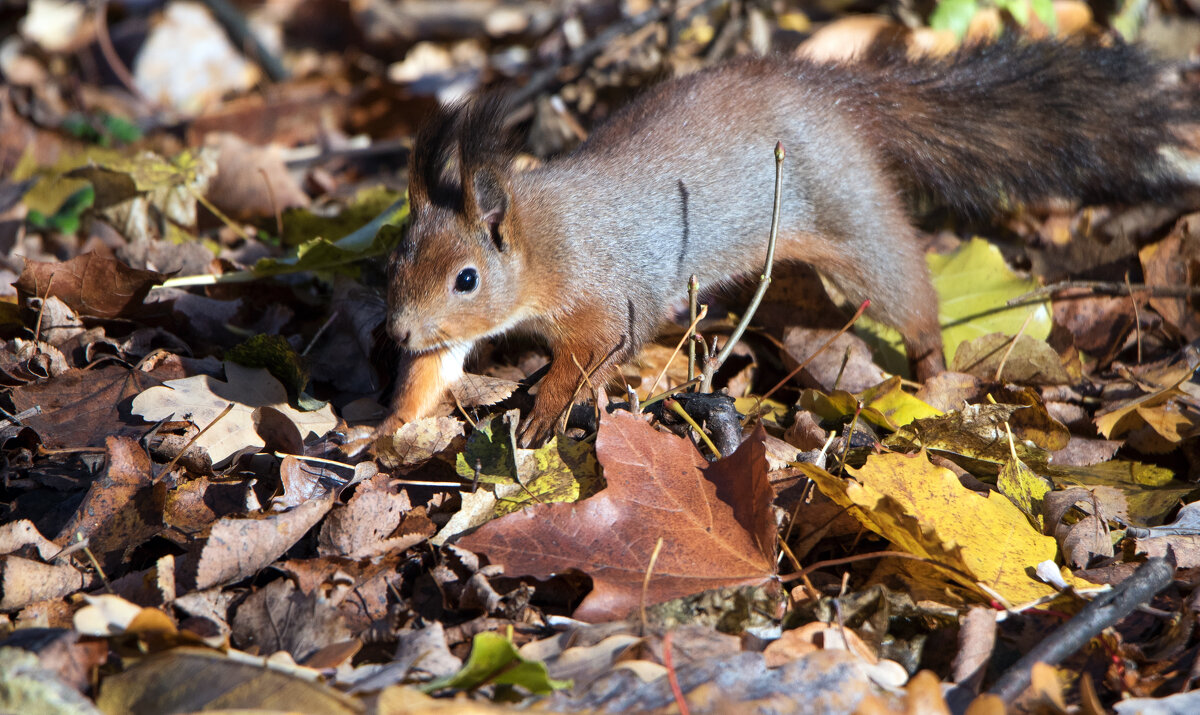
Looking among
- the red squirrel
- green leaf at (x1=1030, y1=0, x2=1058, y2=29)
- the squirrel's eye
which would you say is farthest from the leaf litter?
green leaf at (x1=1030, y1=0, x2=1058, y2=29)

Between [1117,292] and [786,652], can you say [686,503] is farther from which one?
[1117,292]

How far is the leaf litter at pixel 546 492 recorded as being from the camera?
1.63 meters

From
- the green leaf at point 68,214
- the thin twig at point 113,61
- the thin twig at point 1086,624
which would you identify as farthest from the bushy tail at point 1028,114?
the thin twig at point 113,61

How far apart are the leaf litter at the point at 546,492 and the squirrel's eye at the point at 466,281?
29 centimetres

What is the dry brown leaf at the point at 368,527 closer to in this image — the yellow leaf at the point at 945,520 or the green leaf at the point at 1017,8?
the yellow leaf at the point at 945,520

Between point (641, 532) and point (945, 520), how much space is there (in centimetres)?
65

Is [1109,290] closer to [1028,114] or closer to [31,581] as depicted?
[1028,114]

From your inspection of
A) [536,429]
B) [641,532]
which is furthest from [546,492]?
[536,429]

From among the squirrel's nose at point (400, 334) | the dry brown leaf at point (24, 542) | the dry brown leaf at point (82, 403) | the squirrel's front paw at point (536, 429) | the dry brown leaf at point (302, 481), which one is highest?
the squirrel's nose at point (400, 334)

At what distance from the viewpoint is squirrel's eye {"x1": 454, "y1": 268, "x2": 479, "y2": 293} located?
2541 millimetres

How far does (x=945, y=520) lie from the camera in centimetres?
197

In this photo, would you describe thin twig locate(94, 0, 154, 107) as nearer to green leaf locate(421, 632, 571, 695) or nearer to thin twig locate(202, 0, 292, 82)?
thin twig locate(202, 0, 292, 82)

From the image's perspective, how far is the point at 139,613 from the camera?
159 cm

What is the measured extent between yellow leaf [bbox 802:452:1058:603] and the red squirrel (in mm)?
873
